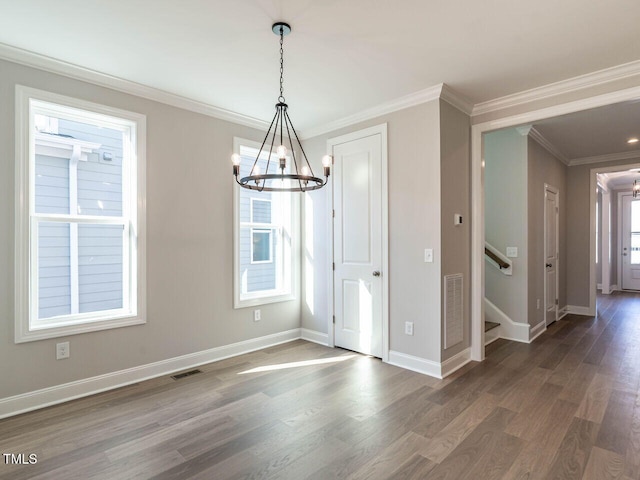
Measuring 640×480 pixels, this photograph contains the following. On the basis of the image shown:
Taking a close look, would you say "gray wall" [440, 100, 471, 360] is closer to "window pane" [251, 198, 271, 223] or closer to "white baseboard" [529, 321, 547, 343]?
"white baseboard" [529, 321, 547, 343]

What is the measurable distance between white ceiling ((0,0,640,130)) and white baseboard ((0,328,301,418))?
264 cm

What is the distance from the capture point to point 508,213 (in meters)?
4.59

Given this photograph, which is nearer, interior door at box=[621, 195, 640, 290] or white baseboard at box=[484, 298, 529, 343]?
white baseboard at box=[484, 298, 529, 343]

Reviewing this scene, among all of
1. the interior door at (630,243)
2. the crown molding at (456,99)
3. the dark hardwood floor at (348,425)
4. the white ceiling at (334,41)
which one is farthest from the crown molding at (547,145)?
the interior door at (630,243)

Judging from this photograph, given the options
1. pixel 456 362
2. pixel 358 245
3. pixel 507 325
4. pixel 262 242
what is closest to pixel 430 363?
pixel 456 362

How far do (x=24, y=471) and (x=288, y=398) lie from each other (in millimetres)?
1700

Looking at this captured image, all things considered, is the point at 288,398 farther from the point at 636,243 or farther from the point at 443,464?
the point at 636,243

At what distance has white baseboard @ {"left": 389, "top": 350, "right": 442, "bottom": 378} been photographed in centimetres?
332

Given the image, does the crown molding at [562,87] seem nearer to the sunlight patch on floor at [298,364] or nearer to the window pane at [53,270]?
the sunlight patch on floor at [298,364]

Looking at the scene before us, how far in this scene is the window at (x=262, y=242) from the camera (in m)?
4.09

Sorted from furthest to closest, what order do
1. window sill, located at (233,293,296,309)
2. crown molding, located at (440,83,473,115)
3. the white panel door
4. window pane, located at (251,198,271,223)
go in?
window pane, located at (251,198,271,223), window sill, located at (233,293,296,309), the white panel door, crown molding, located at (440,83,473,115)

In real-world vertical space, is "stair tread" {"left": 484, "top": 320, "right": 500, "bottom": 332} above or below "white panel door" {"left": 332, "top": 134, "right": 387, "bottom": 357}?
below

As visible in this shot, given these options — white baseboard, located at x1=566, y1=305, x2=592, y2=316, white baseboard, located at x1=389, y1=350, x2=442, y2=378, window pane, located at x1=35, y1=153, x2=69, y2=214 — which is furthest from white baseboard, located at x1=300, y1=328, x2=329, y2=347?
white baseboard, located at x1=566, y1=305, x2=592, y2=316

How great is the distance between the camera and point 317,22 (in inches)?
89.6
